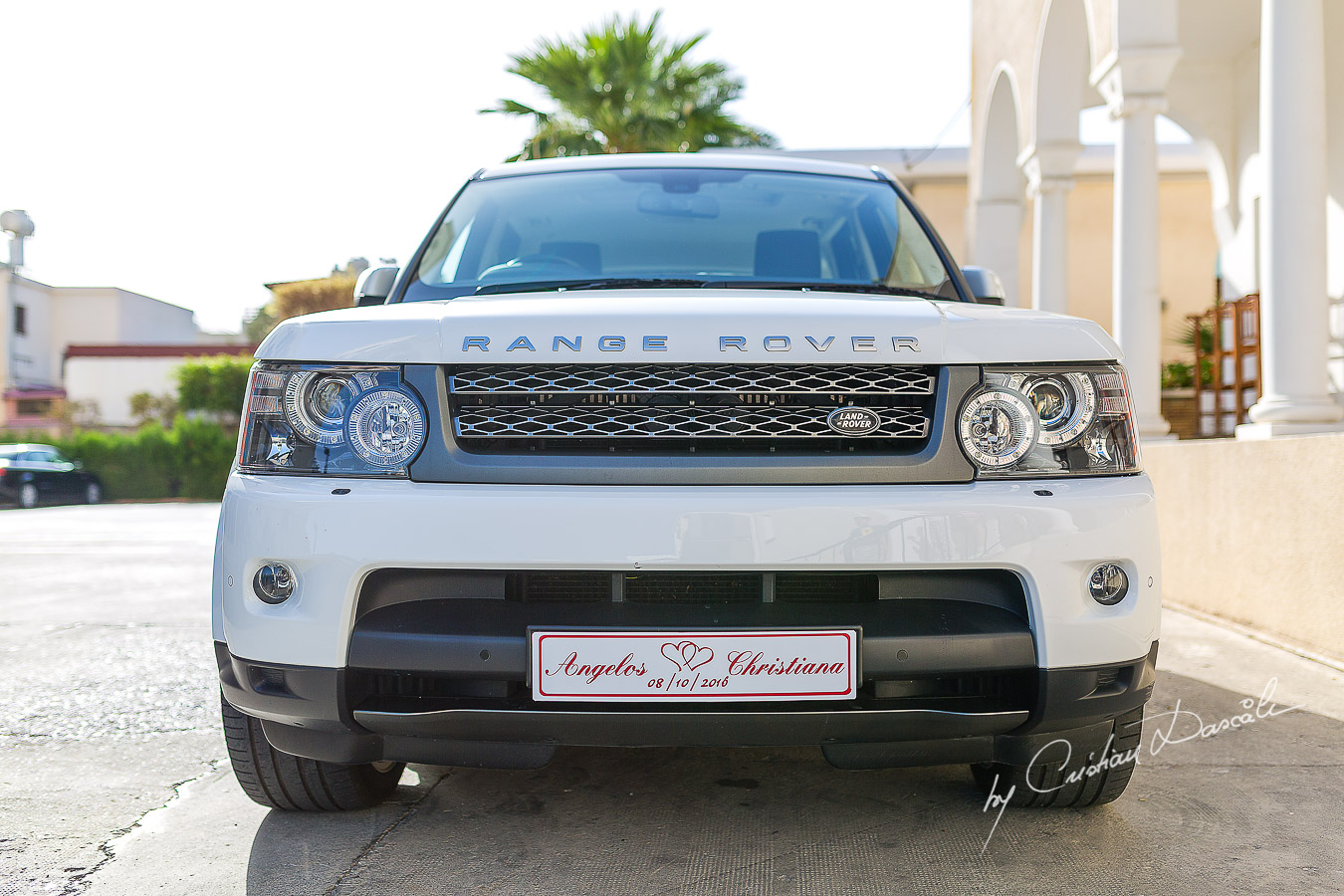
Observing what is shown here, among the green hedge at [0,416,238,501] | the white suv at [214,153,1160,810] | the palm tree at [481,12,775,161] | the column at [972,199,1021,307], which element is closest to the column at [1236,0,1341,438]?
the white suv at [214,153,1160,810]

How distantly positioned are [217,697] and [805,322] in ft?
9.14

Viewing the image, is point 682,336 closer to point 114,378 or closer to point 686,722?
point 686,722

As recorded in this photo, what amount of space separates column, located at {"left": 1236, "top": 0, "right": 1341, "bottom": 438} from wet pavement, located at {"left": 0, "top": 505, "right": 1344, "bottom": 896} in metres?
2.03

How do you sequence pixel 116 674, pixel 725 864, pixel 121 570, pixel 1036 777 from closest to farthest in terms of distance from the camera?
pixel 725 864, pixel 1036 777, pixel 116 674, pixel 121 570

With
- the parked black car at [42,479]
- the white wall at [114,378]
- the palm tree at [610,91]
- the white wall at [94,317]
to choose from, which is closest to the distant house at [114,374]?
the white wall at [114,378]

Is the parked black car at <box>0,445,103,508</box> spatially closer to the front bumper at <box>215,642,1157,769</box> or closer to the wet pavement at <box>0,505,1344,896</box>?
the wet pavement at <box>0,505,1344,896</box>

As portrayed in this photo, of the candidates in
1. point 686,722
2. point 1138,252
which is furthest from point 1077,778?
point 1138,252

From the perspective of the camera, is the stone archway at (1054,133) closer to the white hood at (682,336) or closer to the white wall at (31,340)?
the white hood at (682,336)

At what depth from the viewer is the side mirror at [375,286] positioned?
10.00 ft

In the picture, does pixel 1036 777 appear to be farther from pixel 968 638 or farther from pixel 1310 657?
pixel 1310 657

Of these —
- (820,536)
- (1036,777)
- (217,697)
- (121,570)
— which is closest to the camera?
(820,536)

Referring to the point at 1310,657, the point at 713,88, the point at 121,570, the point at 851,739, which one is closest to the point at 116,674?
the point at 851,739

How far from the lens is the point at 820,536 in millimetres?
1909

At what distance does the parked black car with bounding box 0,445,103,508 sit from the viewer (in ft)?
66.4
